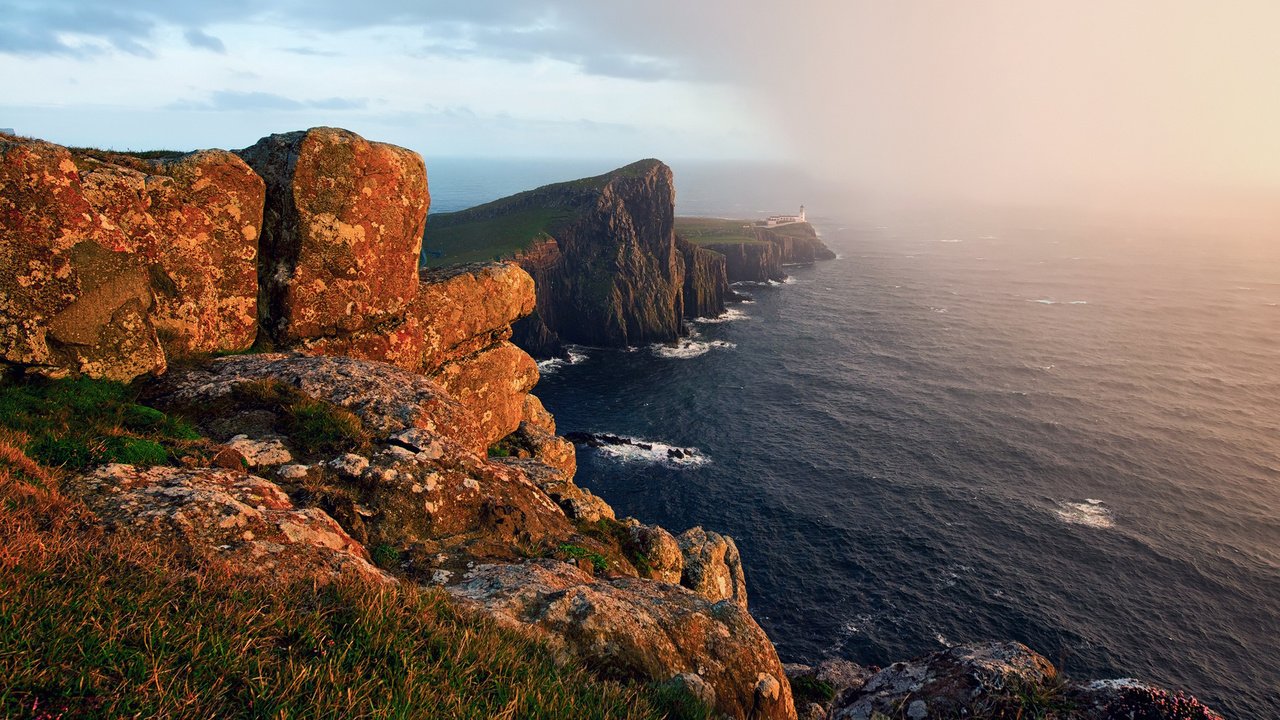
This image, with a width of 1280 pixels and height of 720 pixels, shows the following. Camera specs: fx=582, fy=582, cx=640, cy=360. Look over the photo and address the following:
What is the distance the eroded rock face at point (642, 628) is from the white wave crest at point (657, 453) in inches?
2172

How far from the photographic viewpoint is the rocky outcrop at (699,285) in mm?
137875

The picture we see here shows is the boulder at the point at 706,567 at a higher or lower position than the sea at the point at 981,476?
higher

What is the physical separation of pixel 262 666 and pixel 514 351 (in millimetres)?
22995

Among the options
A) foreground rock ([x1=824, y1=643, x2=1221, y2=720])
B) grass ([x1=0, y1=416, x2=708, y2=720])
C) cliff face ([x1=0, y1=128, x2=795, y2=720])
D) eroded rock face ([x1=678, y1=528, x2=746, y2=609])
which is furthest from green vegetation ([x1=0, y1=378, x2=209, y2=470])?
eroded rock face ([x1=678, y1=528, x2=746, y2=609])

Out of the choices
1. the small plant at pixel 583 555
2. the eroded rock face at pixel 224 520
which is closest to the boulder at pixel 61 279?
the eroded rock face at pixel 224 520

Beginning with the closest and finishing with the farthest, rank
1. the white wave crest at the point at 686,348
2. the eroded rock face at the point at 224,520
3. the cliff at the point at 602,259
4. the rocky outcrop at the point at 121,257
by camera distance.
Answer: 1. the eroded rock face at the point at 224,520
2. the rocky outcrop at the point at 121,257
3. the white wave crest at the point at 686,348
4. the cliff at the point at 602,259

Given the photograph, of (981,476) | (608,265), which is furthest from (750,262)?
(981,476)

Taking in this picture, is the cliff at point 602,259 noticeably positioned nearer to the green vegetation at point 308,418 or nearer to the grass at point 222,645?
the green vegetation at point 308,418

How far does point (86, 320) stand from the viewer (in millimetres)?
13016

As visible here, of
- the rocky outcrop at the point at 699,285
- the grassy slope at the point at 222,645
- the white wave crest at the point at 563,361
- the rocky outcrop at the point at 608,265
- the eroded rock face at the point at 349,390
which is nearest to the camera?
the grassy slope at the point at 222,645

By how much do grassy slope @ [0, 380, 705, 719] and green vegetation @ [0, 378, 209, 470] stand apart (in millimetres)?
1575

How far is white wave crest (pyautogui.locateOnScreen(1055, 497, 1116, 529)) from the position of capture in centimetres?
5422

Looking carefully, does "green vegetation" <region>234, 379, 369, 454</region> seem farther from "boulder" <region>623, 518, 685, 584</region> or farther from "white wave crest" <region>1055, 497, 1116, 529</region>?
"white wave crest" <region>1055, 497, 1116, 529</region>

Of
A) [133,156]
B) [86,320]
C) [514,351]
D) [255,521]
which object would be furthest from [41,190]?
[514,351]
